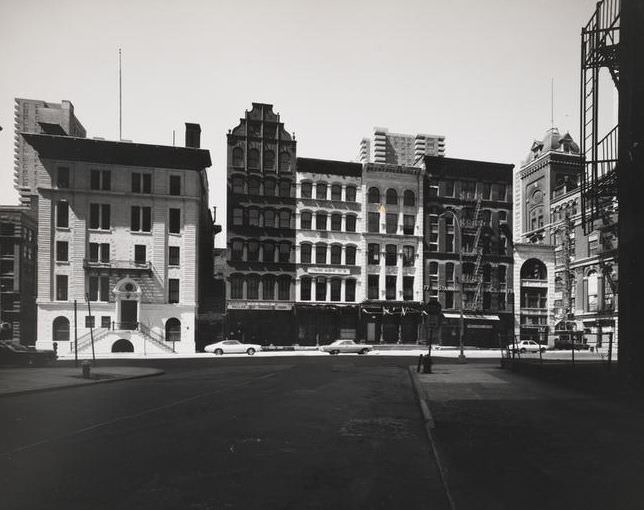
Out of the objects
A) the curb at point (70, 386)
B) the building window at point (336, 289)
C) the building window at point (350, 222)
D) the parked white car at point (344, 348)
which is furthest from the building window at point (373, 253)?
the curb at point (70, 386)

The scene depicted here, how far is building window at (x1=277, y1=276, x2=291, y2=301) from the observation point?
173 ft

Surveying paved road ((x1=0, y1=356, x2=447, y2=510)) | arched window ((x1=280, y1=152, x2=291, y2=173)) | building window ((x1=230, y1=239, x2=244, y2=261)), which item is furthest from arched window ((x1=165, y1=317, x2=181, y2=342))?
paved road ((x1=0, y1=356, x2=447, y2=510))

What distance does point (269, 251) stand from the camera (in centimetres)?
5266

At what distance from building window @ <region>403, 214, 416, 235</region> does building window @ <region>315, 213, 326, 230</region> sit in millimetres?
8380

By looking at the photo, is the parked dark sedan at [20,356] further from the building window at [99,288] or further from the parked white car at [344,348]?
the parked white car at [344,348]

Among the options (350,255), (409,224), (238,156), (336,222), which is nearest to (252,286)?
(350,255)

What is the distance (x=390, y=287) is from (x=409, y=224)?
22.1 ft

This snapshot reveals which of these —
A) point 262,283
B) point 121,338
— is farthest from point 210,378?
point 262,283

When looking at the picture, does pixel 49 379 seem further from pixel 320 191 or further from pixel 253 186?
pixel 320 191

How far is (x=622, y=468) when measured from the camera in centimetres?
736

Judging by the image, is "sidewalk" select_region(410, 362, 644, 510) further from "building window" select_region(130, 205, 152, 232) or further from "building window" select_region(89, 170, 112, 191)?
"building window" select_region(89, 170, 112, 191)

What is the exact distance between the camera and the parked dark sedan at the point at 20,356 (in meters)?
29.1

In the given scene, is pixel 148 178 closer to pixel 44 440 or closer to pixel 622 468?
pixel 44 440

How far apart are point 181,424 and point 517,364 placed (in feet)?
55.4
